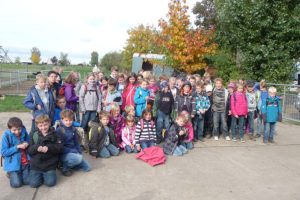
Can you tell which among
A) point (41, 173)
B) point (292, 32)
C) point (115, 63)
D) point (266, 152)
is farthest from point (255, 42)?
point (115, 63)

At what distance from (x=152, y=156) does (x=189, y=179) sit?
3.07ft

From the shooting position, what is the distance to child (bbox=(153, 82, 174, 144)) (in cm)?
595

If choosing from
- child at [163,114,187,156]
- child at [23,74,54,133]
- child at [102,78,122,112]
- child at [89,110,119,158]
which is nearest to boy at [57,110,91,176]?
child at [89,110,119,158]

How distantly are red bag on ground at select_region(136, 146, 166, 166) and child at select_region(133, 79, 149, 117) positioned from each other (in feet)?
4.33

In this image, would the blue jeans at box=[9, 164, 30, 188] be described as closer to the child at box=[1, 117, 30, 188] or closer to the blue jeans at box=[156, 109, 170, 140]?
the child at box=[1, 117, 30, 188]

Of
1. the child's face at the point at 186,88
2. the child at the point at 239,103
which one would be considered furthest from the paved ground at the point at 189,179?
the child's face at the point at 186,88

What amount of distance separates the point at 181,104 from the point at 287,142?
3290mm

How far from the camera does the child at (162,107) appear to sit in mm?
5953

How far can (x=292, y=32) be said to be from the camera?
13.0 meters

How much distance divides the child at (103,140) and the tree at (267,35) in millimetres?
11773

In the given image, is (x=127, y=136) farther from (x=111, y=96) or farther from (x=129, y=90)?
(x=129, y=90)

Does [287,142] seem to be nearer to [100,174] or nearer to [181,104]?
[181,104]

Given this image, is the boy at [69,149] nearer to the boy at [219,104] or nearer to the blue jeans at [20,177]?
the blue jeans at [20,177]

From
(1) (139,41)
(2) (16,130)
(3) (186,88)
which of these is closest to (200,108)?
(3) (186,88)
